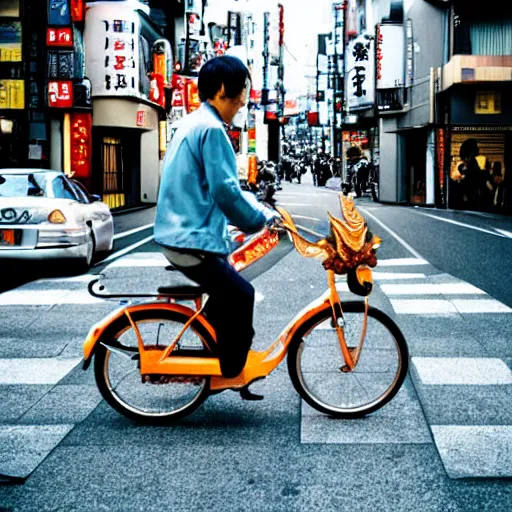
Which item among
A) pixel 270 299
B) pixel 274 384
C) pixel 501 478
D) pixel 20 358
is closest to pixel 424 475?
pixel 501 478

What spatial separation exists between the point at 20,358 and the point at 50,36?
22530 millimetres

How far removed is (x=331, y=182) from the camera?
211ft

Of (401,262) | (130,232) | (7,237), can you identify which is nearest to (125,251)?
(7,237)

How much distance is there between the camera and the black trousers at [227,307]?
4793 mm

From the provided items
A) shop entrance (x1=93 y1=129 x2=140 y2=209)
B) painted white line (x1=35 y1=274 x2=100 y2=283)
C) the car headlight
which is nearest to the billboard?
shop entrance (x1=93 y1=129 x2=140 y2=209)

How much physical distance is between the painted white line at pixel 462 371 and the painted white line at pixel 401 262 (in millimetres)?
6917

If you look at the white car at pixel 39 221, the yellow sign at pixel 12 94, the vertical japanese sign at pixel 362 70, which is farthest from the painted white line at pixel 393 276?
the vertical japanese sign at pixel 362 70

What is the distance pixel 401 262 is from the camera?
1427 cm

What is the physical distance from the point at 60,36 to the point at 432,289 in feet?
66.0

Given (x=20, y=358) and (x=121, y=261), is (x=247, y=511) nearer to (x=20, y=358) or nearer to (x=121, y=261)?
(x=20, y=358)

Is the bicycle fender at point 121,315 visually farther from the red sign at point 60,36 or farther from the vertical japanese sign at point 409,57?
the vertical japanese sign at point 409,57

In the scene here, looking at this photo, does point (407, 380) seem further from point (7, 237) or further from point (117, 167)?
point (117, 167)

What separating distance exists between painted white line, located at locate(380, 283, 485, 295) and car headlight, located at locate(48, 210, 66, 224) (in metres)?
4.25

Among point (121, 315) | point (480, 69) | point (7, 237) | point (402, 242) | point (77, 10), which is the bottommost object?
point (402, 242)
